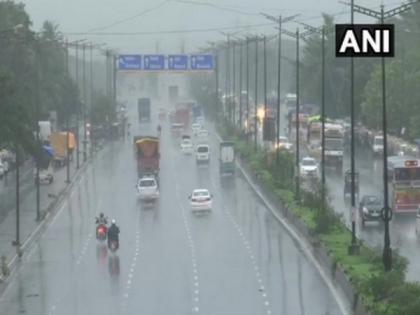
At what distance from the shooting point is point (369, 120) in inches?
4055

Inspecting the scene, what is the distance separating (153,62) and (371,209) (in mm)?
72467

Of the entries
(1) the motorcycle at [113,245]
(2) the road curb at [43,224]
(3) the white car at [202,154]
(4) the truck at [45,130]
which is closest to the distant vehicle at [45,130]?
(4) the truck at [45,130]

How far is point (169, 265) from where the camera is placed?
4731cm

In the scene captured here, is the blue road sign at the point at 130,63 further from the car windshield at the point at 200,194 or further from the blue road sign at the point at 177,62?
the car windshield at the point at 200,194

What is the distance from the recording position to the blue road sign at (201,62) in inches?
5010

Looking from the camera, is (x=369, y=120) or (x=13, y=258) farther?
(x=369, y=120)

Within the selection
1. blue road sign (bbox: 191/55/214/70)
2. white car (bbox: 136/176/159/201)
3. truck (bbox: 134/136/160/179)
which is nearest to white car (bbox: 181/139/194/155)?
truck (bbox: 134/136/160/179)

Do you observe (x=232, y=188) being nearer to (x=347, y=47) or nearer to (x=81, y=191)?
(x=81, y=191)

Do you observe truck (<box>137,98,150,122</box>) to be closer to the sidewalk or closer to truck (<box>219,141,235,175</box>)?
the sidewalk

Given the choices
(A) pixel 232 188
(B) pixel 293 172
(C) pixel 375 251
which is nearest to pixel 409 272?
(C) pixel 375 251

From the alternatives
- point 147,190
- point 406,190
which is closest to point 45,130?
point 147,190

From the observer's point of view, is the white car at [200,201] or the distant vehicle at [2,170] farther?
the distant vehicle at [2,170]

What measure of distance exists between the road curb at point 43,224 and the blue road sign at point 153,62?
39.5 metres

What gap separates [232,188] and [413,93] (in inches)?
1021
